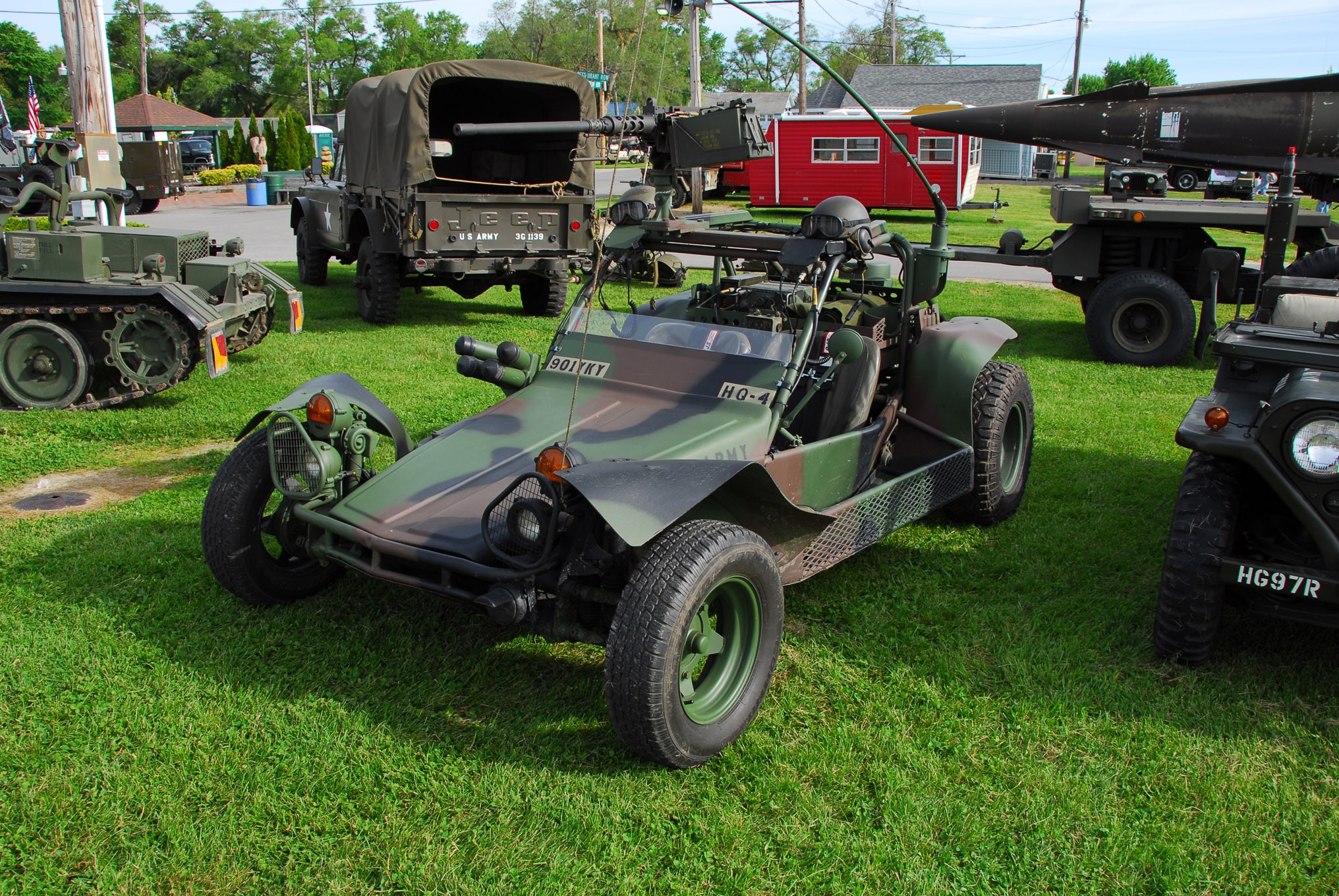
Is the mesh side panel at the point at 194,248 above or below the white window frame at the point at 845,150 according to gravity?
below

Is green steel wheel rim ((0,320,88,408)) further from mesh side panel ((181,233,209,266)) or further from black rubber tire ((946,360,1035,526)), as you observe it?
black rubber tire ((946,360,1035,526))

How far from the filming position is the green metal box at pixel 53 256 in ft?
25.2

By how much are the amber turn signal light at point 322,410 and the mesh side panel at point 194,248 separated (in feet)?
16.6

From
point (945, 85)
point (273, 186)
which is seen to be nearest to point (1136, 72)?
point (945, 85)

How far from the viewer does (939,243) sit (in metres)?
5.21

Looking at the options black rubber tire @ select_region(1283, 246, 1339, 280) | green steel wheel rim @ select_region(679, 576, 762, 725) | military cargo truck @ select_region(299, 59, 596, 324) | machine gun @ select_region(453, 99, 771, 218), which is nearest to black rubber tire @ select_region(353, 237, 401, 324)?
military cargo truck @ select_region(299, 59, 596, 324)

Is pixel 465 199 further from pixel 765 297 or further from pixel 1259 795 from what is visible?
pixel 1259 795

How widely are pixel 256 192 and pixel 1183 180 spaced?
23.2 meters

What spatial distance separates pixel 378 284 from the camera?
10867 mm

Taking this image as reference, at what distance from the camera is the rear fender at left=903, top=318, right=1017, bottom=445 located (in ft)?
17.0

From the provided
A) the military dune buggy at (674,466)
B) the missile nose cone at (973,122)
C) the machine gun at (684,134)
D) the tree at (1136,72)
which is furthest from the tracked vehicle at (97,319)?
the tree at (1136,72)

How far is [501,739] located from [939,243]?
321 cm

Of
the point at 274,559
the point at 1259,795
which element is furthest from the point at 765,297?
the point at 1259,795

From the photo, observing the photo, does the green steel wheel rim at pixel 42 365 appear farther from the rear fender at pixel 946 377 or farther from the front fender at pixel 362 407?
the rear fender at pixel 946 377
